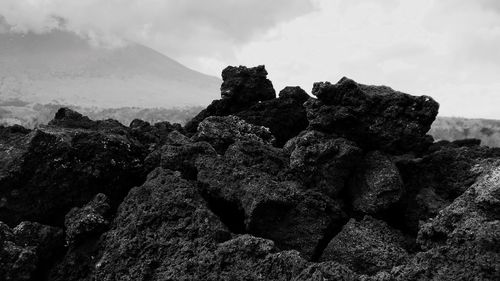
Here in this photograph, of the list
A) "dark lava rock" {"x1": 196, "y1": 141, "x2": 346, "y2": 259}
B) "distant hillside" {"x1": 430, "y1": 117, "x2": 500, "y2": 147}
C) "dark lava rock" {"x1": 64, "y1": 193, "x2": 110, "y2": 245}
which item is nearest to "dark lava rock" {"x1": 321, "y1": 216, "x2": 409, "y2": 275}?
"dark lava rock" {"x1": 196, "y1": 141, "x2": 346, "y2": 259}

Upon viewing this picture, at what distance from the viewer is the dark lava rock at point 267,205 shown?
6074 millimetres

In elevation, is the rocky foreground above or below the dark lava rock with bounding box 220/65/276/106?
below

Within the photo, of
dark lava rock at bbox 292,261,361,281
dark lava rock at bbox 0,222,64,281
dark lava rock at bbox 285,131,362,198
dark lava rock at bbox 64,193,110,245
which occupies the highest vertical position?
dark lava rock at bbox 285,131,362,198

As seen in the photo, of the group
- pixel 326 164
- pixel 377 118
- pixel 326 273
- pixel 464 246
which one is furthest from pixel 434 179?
pixel 326 273

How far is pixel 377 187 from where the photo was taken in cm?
655

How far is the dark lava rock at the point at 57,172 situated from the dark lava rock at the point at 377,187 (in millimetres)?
3268

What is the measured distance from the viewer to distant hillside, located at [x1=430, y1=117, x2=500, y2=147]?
37.3 metres

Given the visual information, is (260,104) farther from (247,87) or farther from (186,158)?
(186,158)

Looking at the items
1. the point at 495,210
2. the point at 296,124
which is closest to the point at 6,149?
the point at 296,124

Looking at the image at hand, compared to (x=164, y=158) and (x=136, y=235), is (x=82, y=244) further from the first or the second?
(x=164, y=158)

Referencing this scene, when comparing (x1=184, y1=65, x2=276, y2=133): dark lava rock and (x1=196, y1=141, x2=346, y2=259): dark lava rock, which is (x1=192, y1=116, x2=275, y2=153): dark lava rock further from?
(x1=184, y1=65, x2=276, y2=133): dark lava rock

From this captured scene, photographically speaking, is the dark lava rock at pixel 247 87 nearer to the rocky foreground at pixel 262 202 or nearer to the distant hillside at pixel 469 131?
the rocky foreground at pixel 262 202

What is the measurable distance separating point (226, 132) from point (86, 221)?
2.95 metres

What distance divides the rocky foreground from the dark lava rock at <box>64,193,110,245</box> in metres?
0.02
